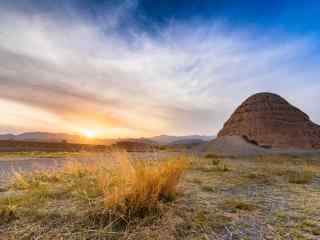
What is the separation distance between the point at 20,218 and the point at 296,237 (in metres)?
2.65

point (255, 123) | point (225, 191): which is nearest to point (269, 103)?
point (255, 123)

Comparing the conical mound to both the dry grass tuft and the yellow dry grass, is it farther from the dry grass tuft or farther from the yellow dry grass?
the dry grass tuft

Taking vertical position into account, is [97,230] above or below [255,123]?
below

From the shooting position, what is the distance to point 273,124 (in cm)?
6481

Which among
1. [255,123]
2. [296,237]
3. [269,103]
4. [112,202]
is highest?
[269,103]

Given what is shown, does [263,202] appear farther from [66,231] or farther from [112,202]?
[66,231]

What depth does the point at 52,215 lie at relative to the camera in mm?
2354

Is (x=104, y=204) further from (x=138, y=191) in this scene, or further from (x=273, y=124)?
(x=273, y=124)

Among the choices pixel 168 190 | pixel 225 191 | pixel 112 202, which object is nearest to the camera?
pixel 112 202

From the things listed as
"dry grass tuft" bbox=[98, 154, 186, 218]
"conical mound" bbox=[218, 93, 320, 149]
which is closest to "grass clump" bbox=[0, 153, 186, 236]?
"dry grass tuft" bbox=[98, 154, 186, 218]

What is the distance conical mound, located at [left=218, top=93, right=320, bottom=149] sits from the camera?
200ft

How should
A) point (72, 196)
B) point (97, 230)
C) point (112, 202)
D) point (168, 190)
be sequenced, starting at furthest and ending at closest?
point (72, 196) → point (168, 190) → point (112, 202) → point (97, 230)

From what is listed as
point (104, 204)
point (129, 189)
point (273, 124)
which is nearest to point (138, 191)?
point (129, 189)

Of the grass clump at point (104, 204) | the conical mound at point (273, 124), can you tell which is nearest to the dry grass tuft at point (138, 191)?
the grass clump at point (104, 204)
